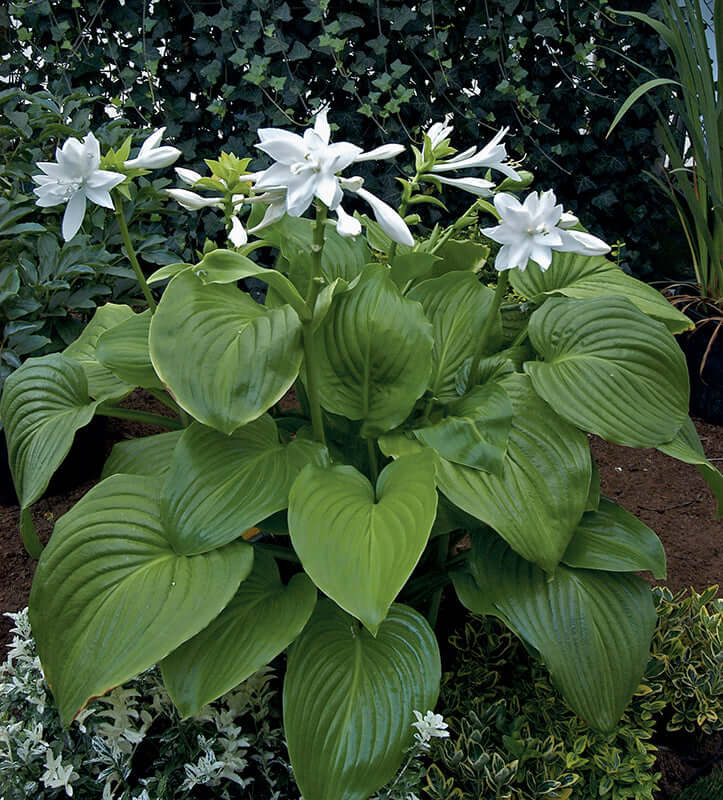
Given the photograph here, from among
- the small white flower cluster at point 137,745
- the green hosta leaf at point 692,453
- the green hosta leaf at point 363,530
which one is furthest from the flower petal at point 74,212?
the green hosta leaf at point 692,453

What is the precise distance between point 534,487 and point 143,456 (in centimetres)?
74

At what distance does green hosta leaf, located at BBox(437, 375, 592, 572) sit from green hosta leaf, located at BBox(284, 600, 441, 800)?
0.71ft

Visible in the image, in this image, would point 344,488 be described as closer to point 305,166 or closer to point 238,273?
point 238,273

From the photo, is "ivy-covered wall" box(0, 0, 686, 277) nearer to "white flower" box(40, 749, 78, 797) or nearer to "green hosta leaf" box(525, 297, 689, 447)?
"green hosta leaf" box(525, 297, 689, 447)

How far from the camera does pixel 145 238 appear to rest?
2.50m

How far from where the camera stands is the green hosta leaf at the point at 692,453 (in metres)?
1.21

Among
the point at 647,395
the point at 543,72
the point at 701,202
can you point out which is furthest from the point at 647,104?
the point at 647,395

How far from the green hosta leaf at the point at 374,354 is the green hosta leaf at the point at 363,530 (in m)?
0.13

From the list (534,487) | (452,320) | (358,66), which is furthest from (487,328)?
(358,66)

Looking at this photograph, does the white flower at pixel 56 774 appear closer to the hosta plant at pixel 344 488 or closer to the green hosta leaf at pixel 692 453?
the hosta plant at pixel 344 488

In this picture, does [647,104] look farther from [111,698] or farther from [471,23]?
[111,698]

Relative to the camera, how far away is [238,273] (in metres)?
1.14

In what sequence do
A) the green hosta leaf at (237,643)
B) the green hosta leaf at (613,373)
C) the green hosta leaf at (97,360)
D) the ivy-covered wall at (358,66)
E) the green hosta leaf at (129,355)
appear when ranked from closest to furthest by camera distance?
the green hosta leaf at (237,643), the green hosta leaf at (613,373), the green hosta leaf at (129,355), the green hosta leaf at (97,360), the ivy-covered wall at (358,66)

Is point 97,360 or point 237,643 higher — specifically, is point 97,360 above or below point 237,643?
above
